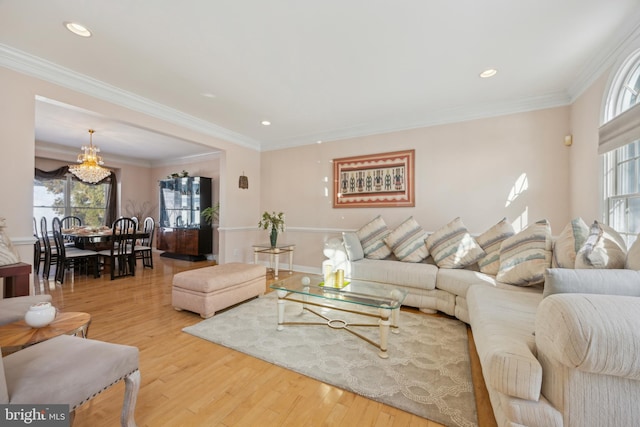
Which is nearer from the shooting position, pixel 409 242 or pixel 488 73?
pixel 488 73

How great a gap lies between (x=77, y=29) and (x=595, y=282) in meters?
3.88

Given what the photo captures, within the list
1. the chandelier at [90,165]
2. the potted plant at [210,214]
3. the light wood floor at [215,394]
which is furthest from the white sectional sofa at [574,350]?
the chandelier at [90,165]

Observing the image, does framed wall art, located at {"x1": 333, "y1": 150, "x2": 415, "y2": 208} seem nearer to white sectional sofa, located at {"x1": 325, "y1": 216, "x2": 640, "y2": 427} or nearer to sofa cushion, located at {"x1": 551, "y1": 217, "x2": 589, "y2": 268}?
sofa cushion, located at {"x1": 551, "y1": 217, "x2": 589, "y2": 268}

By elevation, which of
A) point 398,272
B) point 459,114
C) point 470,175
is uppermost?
point 459,114

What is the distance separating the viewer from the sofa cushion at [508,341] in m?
1.04

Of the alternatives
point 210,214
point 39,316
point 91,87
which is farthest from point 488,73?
point 210,214

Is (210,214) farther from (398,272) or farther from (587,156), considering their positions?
(587,156)

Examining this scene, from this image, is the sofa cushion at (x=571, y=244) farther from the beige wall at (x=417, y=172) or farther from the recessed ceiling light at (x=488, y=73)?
the recessed ceiling light at (x=488, y=73)

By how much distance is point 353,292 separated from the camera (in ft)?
7.70

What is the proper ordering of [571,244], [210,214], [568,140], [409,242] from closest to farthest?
[571,244] < [568,140] < [409,242] < [210,214]

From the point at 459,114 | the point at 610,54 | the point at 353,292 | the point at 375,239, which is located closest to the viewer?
the point at 610,54

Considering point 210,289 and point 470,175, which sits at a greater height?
point 470,175

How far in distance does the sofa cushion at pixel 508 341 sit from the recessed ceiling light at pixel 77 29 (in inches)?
141

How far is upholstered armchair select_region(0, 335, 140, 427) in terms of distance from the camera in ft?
3.05
